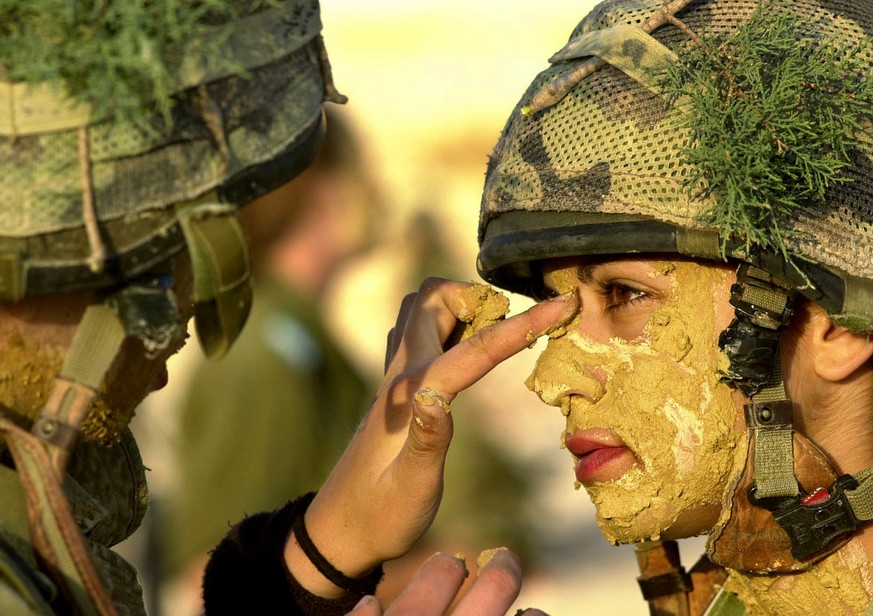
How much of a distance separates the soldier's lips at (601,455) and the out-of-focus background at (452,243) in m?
3.88

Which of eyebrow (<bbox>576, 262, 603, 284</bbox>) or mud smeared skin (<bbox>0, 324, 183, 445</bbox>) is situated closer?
mud smeared skin (<bbox>0, 324, 183, 445</bbox>)

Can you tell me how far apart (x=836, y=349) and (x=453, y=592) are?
1325 millimetres

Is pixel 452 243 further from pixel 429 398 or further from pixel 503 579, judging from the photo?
pixel 503 579

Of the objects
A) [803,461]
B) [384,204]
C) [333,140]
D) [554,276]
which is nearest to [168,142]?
[554,276]

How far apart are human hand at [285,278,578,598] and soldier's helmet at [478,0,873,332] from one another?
0.31 m

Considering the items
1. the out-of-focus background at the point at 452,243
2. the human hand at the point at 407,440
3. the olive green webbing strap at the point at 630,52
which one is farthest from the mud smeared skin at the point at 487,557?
the out-of-focus background at the point at 452,243

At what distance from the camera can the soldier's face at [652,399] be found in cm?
319

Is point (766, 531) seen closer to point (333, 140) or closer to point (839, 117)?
point (839, 117)

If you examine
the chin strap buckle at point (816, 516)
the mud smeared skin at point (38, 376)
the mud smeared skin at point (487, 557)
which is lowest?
the chin strap buckle at point (816, 516)

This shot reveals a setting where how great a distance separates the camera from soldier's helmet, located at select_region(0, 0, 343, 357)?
7.11 ft

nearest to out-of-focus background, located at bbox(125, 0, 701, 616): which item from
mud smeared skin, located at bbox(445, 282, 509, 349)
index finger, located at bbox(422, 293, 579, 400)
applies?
mud smeared skin, located at bbox(445, 282, 509, 349)

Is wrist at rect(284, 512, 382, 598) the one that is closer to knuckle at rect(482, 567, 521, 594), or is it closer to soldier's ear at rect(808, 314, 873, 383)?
knuckle at rect(482, 567, 521, 594)

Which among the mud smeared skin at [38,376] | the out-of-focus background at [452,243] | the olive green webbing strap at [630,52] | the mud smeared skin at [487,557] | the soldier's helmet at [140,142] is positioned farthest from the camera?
the out-of-focus background at [452,243]

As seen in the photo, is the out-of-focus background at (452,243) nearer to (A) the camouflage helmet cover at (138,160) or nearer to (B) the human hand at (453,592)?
(B) the human hand at (453,592)
